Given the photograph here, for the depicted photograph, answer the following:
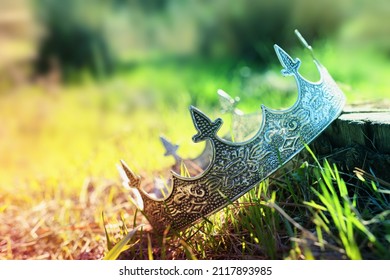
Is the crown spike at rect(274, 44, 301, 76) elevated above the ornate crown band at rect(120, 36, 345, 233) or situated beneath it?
elevated above

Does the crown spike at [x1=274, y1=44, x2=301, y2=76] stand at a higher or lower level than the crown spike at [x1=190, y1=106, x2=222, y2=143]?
higher

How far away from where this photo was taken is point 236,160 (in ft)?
4.19

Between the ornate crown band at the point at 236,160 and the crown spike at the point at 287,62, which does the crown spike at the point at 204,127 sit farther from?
the crown spike at the point at 287,62

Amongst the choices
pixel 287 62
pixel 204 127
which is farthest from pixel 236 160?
pixel 287 62

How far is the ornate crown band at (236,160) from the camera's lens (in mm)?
1271

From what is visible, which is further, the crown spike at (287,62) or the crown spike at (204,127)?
the crown spike at (287,62)

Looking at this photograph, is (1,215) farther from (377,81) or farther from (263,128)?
(377,81)

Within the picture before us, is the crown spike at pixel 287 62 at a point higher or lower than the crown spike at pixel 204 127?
higher

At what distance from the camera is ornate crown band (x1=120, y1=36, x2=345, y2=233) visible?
50.0 inches

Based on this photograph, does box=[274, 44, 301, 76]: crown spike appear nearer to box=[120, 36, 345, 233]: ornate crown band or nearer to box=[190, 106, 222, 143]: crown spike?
box=[120, 36, 345, 233]: ornate crown band

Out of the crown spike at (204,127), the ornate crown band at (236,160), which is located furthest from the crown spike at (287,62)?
the crown spike at (204,127)

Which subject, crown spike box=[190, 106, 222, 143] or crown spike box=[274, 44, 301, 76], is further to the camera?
crown spike box=[274, 44, 301, 76]

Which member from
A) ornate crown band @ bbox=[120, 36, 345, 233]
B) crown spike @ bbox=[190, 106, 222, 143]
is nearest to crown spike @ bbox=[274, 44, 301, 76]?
ornate crown band @ bbox=[120, 36, 345, 233]

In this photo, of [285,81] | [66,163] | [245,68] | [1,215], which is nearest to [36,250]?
[1,215]
